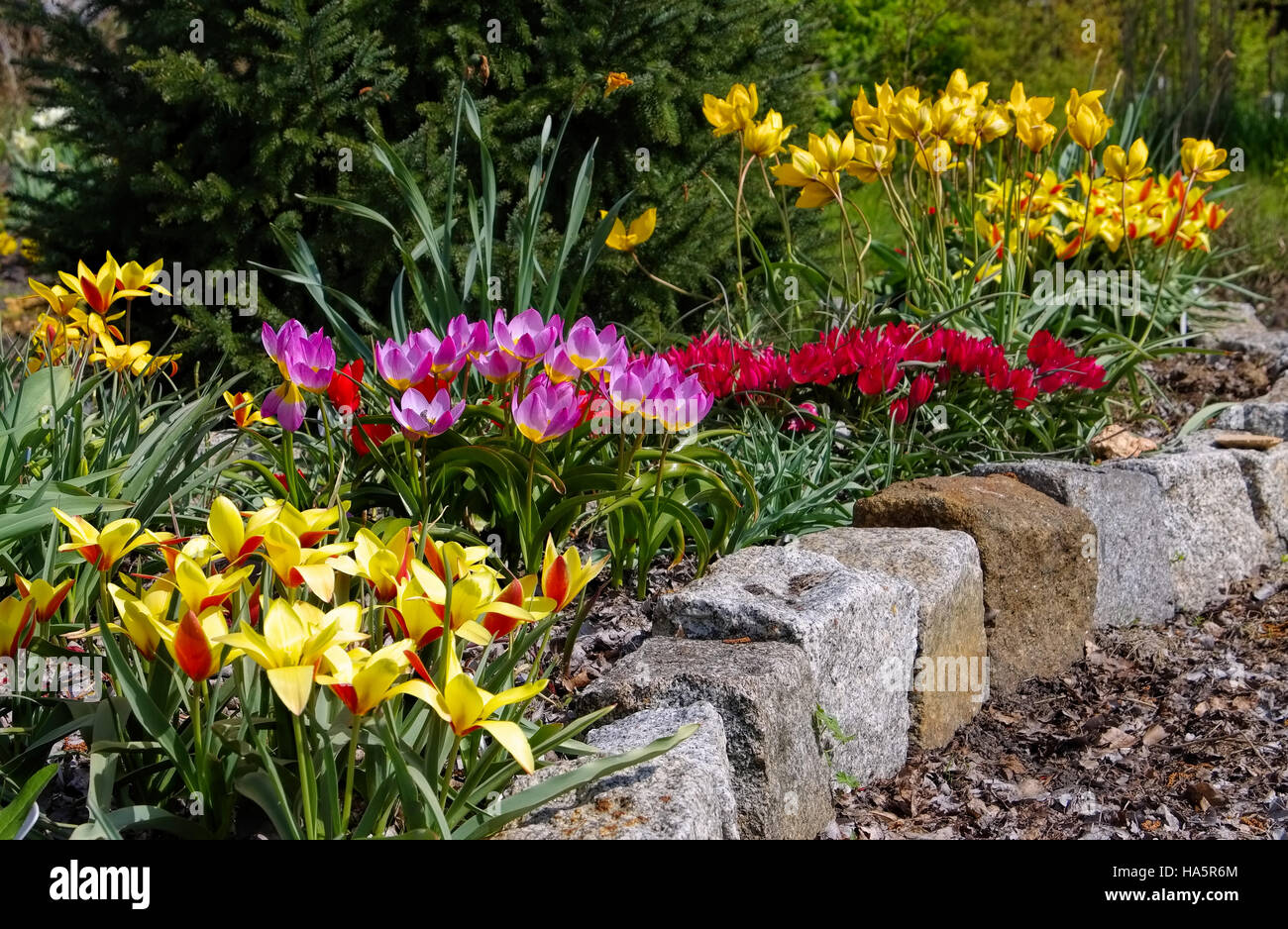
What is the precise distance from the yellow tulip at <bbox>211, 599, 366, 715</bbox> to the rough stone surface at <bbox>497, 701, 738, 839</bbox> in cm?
43

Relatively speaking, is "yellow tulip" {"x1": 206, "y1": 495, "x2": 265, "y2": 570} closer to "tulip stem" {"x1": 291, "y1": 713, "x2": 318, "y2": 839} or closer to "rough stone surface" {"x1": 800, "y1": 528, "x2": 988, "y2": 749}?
"tulip stem" {"x1": 291, "y1": 713, "x2": 318, "y2": 839}

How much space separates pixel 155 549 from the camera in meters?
2.26

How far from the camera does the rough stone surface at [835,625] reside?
2.14 meters

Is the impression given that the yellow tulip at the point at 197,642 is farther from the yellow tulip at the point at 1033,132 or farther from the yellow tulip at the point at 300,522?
the yellow tulip at the point at 1033,132

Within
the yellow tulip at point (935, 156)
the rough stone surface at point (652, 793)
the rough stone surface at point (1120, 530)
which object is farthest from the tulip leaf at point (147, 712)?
the yellow tulip at point (935, 156)

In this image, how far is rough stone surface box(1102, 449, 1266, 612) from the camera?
339cm

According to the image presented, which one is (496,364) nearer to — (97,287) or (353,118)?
(97,287)

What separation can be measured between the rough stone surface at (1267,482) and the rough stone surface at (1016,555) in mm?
1068

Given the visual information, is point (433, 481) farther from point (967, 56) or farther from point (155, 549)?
point (967, 56)

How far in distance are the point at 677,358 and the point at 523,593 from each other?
5.53 ft

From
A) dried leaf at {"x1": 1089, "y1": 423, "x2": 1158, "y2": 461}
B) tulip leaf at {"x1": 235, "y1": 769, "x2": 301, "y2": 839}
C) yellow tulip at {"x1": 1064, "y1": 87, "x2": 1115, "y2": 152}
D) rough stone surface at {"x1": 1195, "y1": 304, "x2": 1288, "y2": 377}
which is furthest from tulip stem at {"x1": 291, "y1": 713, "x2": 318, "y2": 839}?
rough stone surface at {"x1": 1195, "y1": 304, "x2": 1288, "y2": 377}

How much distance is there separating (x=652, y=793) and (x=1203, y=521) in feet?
8.01

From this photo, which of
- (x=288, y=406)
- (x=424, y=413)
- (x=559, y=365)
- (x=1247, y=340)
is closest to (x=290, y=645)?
(x=424, y=413)

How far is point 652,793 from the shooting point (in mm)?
1628
